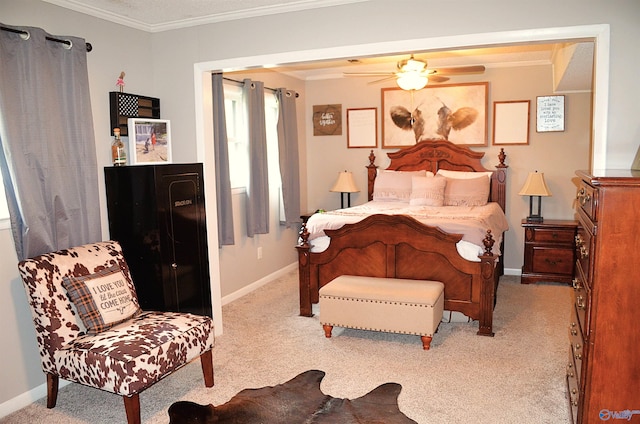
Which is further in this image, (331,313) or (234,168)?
(234,168)

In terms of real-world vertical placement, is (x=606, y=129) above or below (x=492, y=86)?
below

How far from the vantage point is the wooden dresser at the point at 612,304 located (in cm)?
201

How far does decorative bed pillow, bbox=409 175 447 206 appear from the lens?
5477 millimetres

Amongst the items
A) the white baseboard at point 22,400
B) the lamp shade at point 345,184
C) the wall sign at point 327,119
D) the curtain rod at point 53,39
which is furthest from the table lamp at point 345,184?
the white baseboard at point 22,400

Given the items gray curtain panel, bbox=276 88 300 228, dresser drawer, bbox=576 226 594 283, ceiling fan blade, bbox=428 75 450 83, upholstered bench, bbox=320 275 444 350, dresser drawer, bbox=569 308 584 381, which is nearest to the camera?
dresser drawer, bbox=576 226 594 283

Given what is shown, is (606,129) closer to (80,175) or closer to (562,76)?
(562,76)

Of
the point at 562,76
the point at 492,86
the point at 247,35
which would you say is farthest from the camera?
the point at 492,86

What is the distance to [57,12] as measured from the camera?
325cm

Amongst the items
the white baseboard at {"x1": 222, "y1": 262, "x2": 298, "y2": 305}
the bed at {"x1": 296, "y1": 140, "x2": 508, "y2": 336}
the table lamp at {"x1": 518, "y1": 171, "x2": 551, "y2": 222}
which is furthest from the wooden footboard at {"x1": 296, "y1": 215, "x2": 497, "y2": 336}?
the table lamp at {"x1": 518, "y1": 171, "x2": 551, "y2": 222}

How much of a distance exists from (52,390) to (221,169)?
92.7 inches

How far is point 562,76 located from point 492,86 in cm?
131

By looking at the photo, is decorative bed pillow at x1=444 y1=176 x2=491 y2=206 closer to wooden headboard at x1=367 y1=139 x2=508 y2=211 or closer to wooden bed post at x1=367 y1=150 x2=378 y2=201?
wooden headboard at x1=367 y1=139 x2=508 y2=211

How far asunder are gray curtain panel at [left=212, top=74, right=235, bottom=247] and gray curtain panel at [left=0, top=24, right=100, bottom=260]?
143cm

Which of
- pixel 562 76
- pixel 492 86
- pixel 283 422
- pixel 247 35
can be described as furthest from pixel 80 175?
pixel 492 86
